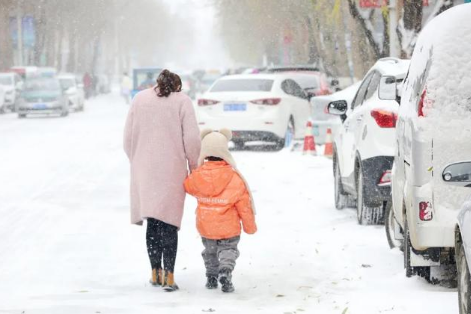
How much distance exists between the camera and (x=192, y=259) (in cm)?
1002

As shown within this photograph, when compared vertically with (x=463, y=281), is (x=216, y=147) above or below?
above

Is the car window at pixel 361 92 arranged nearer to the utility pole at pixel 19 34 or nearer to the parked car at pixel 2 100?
the parked car at pixel 2 100

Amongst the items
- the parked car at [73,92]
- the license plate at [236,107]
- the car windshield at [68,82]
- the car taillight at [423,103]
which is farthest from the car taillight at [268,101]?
the car windshield at [68,82]

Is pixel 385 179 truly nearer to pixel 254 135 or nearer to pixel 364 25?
pixel 254 135

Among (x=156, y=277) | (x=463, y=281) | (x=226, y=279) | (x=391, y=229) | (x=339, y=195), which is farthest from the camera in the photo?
(x=339, y=195)

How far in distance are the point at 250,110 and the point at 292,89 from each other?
1.82m

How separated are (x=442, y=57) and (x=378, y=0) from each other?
49.9 feet

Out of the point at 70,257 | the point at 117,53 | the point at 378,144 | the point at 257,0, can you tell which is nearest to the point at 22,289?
the point at 70,257

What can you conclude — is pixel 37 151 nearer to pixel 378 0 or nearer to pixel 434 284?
pixel 378 0

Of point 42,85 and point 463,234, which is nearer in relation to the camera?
point 463,234

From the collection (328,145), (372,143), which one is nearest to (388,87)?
(372,143)

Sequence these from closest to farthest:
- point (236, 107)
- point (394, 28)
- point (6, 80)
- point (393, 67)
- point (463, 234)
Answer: point (463, 234) → point (393, 67) → point (394, 28) → point (236, 107) → point (6, 80)

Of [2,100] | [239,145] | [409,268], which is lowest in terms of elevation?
[2,100]

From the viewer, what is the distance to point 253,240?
11.1 m
